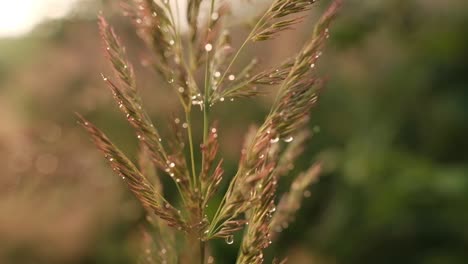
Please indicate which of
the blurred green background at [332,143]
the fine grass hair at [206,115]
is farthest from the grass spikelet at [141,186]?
the blurred green background at [332,143]

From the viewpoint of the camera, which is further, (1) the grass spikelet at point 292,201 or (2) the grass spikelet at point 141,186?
(1) the grass spikelet at point 292,201

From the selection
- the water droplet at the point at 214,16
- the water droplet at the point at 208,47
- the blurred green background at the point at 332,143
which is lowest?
the blurred green background at the point at 332,143

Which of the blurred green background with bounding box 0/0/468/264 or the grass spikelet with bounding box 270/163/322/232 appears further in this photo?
the blurred green background with bounding box 0/0/468/264

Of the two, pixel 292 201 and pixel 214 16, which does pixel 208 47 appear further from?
pixel 292 201

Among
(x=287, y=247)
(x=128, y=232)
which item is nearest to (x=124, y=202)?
(x=128, y=232)

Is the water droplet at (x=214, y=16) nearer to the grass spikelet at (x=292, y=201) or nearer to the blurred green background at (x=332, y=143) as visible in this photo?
the grass spikelet at (x=292, y=201)

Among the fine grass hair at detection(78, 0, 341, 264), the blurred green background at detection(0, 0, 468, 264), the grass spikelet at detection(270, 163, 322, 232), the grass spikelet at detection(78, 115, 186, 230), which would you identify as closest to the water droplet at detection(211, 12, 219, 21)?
the fine grass hair at detection(78, 0, 341, 264)

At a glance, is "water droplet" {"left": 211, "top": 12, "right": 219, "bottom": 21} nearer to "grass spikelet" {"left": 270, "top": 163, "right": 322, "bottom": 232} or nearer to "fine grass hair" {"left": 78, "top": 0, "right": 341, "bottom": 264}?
"fine grass hair" {"left": 78, "top": 0, "right": 341, "bottom": 264}
